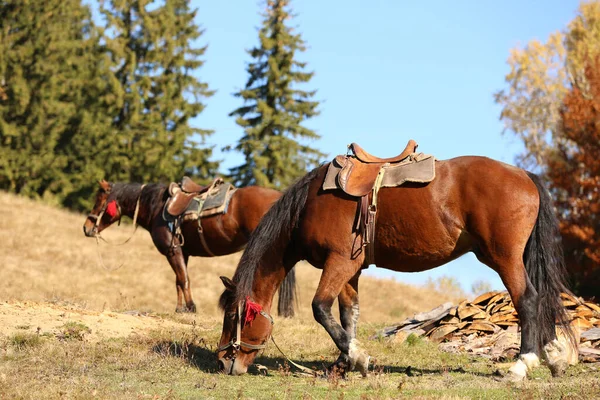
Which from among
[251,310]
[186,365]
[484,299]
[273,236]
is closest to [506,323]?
[484,299]

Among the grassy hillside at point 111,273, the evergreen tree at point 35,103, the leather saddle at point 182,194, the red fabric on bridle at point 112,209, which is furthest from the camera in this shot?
the evergreen tree at point 35,103

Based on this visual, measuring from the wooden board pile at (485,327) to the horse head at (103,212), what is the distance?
6256 mm

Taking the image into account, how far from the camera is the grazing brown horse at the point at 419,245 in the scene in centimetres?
701

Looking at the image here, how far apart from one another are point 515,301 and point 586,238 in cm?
1679

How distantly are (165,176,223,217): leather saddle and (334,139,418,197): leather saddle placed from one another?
5.95 meters

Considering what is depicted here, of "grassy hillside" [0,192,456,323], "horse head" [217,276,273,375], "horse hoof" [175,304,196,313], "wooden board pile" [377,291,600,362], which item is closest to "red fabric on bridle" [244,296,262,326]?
"horse head" [217,276,273,375]

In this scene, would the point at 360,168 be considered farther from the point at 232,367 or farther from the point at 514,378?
the point at 514,378

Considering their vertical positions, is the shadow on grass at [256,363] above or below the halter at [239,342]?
below

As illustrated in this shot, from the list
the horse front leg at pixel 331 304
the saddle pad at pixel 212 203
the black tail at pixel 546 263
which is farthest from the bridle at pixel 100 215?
the black tail at pixel 546 263

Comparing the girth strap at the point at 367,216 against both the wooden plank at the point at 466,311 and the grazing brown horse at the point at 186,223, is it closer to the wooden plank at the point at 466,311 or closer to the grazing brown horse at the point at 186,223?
the wooden plank at the point at 466,311

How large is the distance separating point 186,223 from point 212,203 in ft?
2.52

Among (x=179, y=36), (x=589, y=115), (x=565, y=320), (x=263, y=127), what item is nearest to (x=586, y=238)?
(x=589, y=115)

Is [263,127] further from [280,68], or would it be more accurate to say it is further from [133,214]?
[133,214]

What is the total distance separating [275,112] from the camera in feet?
123
